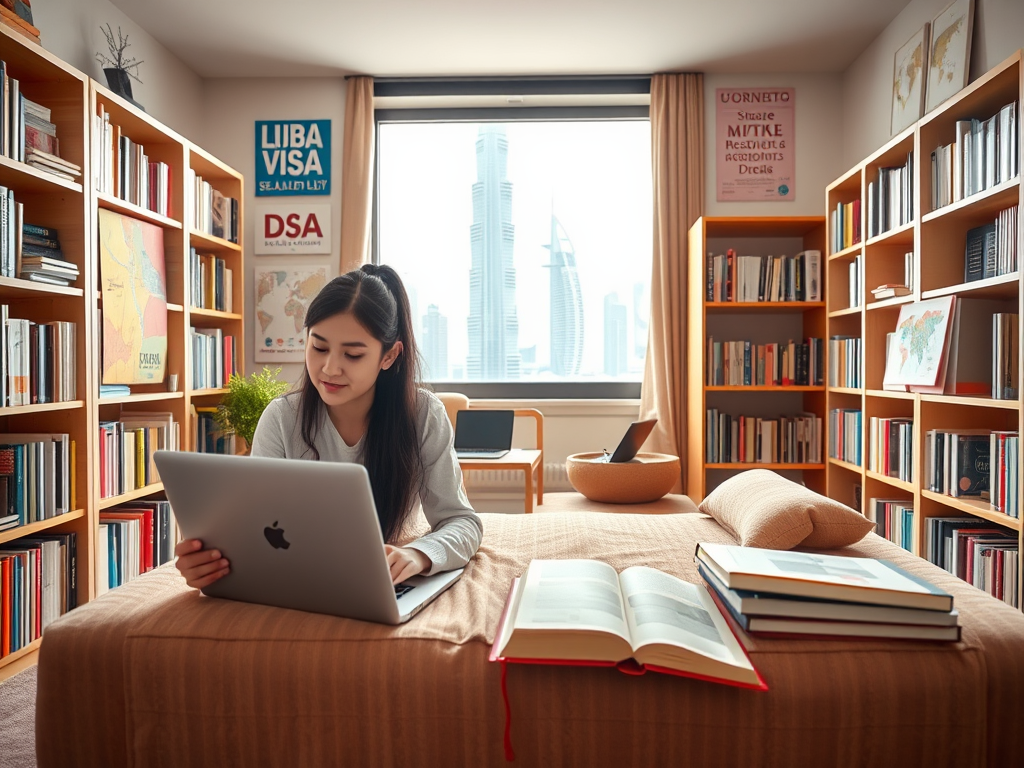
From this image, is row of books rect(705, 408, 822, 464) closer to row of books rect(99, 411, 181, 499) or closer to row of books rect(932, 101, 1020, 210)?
row of books rect(932, 101, 1020, 210)

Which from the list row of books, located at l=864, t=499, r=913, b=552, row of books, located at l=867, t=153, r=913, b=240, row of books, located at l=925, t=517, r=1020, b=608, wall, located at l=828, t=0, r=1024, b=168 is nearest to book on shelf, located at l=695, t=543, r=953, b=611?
row of books, located at l=925, t=517, r=1020, b=608

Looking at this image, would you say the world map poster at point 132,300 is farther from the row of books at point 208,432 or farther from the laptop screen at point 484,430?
the laptop screen at point 484,430

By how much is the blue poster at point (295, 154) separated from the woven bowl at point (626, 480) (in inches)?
94.2

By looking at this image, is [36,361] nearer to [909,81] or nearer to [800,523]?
[800,523]

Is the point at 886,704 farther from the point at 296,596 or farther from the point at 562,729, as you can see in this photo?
the point at 296,596

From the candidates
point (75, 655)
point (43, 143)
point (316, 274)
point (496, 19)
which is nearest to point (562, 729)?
point (75, 655)

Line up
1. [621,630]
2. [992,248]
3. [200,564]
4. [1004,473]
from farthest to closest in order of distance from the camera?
1. [992,248]
2. [1004,473]
3. [200,564]
4. [621,630]

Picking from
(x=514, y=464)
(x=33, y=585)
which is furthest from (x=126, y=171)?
(x=514, y=464)

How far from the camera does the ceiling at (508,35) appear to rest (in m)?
3.15

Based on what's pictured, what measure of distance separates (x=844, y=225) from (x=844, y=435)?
990mm

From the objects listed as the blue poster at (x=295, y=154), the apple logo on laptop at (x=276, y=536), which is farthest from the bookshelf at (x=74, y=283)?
the apple logo on laptop at (x=276, y=536)

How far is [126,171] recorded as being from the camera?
2.73m

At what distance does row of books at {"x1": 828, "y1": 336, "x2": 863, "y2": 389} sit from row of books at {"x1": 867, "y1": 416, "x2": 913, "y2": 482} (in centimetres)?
26

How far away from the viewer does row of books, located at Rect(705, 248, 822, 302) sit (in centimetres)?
348
